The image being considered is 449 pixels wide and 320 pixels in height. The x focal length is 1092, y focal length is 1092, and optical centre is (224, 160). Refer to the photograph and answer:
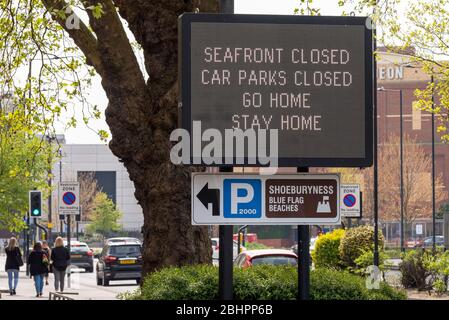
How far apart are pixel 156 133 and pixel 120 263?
22.8m

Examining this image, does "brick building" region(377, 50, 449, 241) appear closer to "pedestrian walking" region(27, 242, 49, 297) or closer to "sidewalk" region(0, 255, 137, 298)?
"sidewalk" region(0, 255, 137, 298)

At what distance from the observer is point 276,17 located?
11.2 metres

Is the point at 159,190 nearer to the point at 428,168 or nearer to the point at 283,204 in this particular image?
the point at 283,204

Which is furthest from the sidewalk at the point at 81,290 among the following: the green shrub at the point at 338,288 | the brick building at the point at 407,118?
the brick building at the point at 407,118

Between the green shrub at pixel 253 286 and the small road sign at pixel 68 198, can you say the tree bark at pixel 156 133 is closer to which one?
the green shrub at pixel 253 286

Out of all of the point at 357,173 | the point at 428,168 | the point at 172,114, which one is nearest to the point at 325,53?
the point at 172,114

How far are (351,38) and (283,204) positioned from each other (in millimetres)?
1871

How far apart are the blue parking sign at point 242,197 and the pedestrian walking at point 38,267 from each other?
19626mm

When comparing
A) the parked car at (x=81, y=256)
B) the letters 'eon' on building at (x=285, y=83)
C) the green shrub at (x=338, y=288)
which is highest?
the letters 'eon' on building at (x=285, y=83)

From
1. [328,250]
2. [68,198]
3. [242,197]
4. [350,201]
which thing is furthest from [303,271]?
[68,198]

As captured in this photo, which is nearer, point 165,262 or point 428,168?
point 165,262

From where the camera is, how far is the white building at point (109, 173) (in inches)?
4542

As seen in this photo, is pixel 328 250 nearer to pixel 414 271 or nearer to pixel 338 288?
pixel 414 271

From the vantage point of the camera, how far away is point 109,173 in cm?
11906
